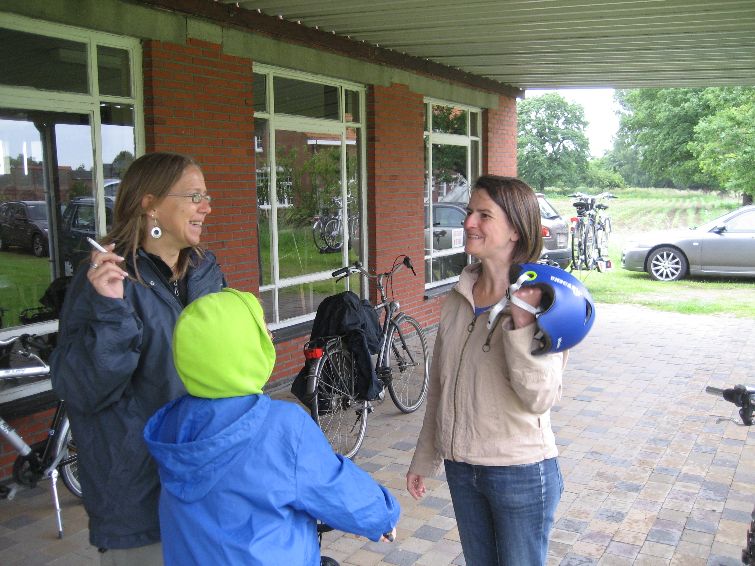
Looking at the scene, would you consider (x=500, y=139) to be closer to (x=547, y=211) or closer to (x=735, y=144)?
(x=547, y=211)

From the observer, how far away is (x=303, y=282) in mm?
7945

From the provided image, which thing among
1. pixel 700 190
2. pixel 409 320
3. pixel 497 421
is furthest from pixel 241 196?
pixel 700 190

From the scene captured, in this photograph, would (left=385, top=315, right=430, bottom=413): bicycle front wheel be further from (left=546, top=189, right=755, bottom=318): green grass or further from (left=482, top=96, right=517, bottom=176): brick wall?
(left=546, top=189, right=755, bottom=318): green grass

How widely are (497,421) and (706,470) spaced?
3.67 m

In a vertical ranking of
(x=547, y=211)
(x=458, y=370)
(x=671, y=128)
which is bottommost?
(x=458, y=370)

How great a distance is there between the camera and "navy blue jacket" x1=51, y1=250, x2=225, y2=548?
6.75 ft

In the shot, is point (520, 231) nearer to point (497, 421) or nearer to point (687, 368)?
point (497, 421)

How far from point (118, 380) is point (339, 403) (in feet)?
11.4

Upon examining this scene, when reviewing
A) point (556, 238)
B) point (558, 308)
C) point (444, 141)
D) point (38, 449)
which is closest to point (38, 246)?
point (38, 449)

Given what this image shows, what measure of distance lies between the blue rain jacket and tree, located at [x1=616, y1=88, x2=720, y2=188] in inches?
1411

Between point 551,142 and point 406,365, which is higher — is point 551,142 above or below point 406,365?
above

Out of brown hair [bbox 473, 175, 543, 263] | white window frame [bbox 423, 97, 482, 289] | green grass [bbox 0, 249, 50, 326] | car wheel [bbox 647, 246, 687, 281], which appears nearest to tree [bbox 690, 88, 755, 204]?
car wheel [bbox 647, 246, 687, 281]

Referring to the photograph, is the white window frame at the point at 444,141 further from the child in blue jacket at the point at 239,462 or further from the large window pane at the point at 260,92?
the child in blue jacket at the point at 239,462

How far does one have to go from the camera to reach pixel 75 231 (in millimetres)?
5484
